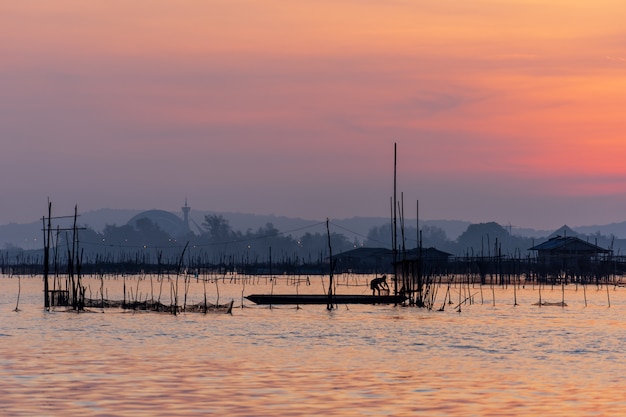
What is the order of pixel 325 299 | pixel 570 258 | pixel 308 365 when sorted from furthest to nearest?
pixel 570 258
pixel 325 299
pixel 308 365

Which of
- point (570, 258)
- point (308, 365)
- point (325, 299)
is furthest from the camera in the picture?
point (570, 258)

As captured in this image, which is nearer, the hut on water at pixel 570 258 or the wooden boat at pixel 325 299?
the wooden boat at pixel 325 299

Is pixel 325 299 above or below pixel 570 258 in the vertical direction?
below

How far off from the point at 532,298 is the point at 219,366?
58322mm

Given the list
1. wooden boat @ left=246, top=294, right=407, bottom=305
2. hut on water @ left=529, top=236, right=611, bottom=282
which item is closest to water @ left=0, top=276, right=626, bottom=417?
wooden boat @ left=246, top=294, right=407, bottom=305

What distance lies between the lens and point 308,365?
3212cm

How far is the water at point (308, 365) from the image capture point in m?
23.3

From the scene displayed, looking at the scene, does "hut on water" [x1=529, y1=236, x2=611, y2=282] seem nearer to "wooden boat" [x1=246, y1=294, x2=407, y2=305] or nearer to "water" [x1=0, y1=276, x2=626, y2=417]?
"wooden boat" [x1=246, y1=294, x2=407, y2=305]

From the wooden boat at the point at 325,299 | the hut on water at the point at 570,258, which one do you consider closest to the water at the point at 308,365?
the wooden boat at the point at 325,299

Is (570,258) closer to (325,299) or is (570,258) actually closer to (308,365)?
(325,299)

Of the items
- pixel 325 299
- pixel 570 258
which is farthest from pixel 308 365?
pixel 570 258

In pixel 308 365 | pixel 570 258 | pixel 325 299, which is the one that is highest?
pixel 570 258

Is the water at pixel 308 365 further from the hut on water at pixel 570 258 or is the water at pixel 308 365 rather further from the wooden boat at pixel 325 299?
the hut on water at pixel 570 258

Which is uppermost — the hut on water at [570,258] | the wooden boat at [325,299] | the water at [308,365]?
the hut on water at [570,258]
